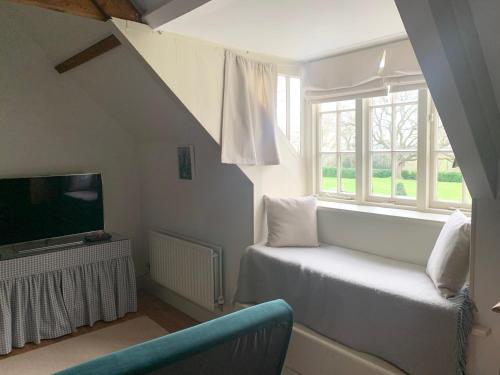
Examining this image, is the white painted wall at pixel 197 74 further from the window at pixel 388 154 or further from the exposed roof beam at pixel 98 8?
the window at pixel 388 154

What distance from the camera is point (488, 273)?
1737 mm

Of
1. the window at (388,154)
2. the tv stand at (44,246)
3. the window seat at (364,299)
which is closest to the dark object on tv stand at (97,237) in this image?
the tv stand at (44,246)

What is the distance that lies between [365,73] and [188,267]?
2.13 meters

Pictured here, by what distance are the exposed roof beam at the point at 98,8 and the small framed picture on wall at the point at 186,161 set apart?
1230mm

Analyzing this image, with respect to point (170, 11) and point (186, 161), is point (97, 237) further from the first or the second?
point (170, 11)

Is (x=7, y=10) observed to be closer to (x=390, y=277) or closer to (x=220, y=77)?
(x=220, y=77)

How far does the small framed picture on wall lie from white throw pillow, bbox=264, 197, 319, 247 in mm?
806

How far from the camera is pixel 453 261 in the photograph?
1908mm

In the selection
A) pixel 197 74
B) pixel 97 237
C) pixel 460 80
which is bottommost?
pixel 97 237

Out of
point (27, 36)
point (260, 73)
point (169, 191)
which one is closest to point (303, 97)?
point (260, 73)

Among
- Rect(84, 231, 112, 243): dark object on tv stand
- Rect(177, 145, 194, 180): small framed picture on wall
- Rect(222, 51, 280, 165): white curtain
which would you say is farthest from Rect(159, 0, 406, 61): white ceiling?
Rect(84, 231, 112, 243): dark object on tv stand

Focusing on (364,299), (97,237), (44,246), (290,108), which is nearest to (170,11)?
(290,108)

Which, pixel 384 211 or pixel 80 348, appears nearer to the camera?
pixel 384 211

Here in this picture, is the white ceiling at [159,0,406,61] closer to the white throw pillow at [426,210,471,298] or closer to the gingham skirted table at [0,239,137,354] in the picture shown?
the white throw pillow at [426,210,471,298]
